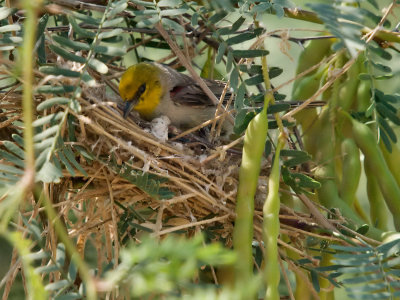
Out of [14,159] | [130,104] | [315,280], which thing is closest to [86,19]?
[14,159]

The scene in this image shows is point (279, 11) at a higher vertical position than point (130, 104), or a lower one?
higher

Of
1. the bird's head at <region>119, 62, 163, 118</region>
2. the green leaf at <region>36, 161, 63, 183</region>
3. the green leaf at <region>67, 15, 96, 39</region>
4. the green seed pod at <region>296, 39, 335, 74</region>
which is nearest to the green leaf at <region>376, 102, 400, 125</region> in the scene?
the green seed pod at <region>296, 39, 335, 74</region>

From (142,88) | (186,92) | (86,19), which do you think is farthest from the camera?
(186,92)

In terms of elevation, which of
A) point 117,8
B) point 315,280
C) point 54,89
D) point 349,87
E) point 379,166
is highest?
point 117,8

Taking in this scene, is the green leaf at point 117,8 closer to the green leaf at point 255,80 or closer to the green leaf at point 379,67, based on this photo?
the green leaf at point 255,80

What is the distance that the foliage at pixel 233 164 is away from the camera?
115cm

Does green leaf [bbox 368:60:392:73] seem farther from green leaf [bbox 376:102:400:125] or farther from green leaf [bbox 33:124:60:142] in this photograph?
green leaf [bbox 33:124:60:142]

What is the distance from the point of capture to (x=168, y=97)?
2.18 m

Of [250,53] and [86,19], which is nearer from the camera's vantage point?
[86,19]

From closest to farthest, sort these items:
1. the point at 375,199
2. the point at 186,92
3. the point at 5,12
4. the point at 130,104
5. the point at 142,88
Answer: the point at 5,12 → the point at 375,199 → the point at 130,104 → the point at 142,88 → the point at 186,92

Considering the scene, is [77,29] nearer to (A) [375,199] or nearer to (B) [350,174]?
(B) [350,174]

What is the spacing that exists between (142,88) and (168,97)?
18 centimetres

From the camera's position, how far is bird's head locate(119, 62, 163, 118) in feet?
6.48

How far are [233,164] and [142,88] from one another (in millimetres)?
502
